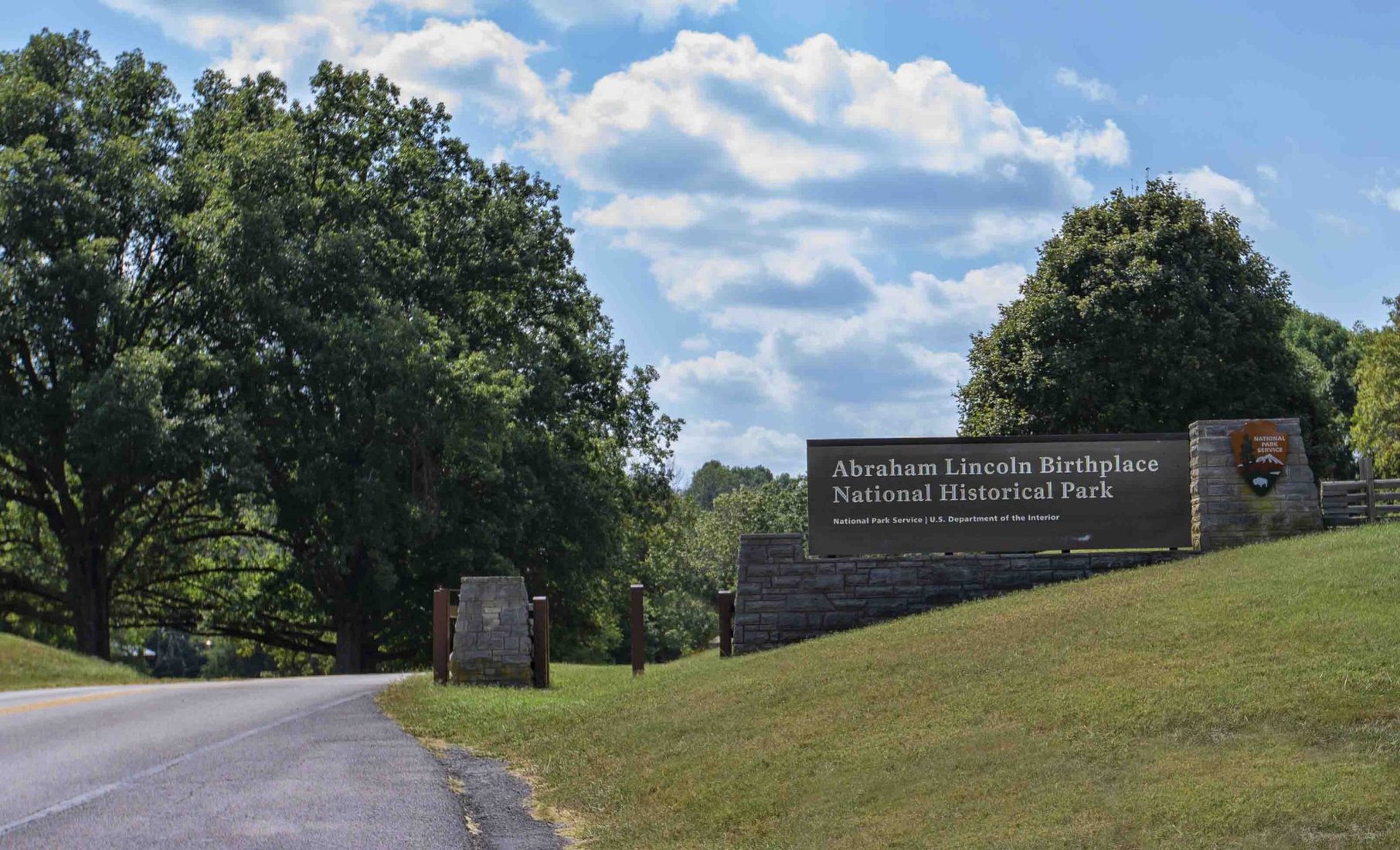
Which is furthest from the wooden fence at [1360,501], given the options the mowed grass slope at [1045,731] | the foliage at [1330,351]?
the foliage at [1330,351]

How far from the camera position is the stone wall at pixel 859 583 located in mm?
20641

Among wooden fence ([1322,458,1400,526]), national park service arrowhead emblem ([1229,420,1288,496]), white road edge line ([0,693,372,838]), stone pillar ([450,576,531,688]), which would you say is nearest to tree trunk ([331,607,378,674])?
stone pillar ([450,576,531,688])

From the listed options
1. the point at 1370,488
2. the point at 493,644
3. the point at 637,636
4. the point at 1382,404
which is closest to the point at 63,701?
the point at 493,644

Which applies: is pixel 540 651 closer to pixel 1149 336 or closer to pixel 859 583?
pixel 859 583

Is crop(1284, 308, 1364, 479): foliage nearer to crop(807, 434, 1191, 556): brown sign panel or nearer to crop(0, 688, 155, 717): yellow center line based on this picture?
crop(807, 434, 1191, 556): brown sign panel

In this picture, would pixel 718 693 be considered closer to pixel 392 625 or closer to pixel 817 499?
pixel 817 499

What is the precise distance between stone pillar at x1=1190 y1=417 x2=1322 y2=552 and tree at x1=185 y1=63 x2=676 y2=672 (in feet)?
70.3

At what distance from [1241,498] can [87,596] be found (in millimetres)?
30100

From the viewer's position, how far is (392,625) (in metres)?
44.1

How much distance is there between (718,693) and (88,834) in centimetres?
709

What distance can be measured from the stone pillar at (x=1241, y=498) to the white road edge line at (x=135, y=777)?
13.0 metres

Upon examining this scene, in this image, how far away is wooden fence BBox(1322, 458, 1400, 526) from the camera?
20.4 metres

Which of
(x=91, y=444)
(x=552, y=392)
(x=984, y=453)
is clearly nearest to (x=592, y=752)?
(x=984, y=453)

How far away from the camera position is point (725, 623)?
20.8m
